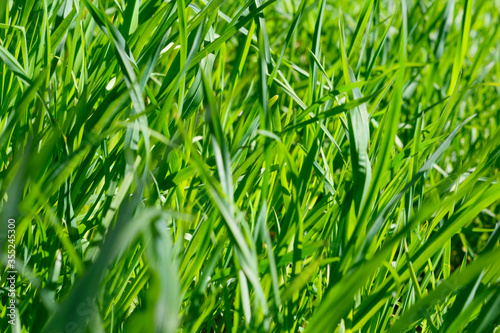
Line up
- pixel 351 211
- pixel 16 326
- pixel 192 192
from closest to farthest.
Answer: pixel 16 326, pixel 351 211, pixel 192 192

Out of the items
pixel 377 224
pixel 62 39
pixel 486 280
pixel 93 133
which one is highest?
pixel 62 39

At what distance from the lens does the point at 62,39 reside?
840 millimetres

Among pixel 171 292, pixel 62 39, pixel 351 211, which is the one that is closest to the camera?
pixel 171 292

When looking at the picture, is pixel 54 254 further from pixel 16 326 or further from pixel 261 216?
pixel 261 216

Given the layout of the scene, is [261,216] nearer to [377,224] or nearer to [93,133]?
[377,224]

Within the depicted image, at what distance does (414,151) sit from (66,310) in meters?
0.50

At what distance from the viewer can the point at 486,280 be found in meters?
0.58

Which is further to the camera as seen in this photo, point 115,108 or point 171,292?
point 115,108

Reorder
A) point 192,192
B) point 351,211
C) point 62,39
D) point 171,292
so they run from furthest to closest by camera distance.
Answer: point 62,39, point 192,192, point 351,211, point 171,292

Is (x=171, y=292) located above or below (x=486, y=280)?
above

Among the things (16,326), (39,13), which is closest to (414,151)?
(16,326)

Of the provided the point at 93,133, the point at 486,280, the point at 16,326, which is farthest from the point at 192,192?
the point at 486,280

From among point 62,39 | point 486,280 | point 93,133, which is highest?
point 62,39

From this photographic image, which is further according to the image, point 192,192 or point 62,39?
point 62,39
